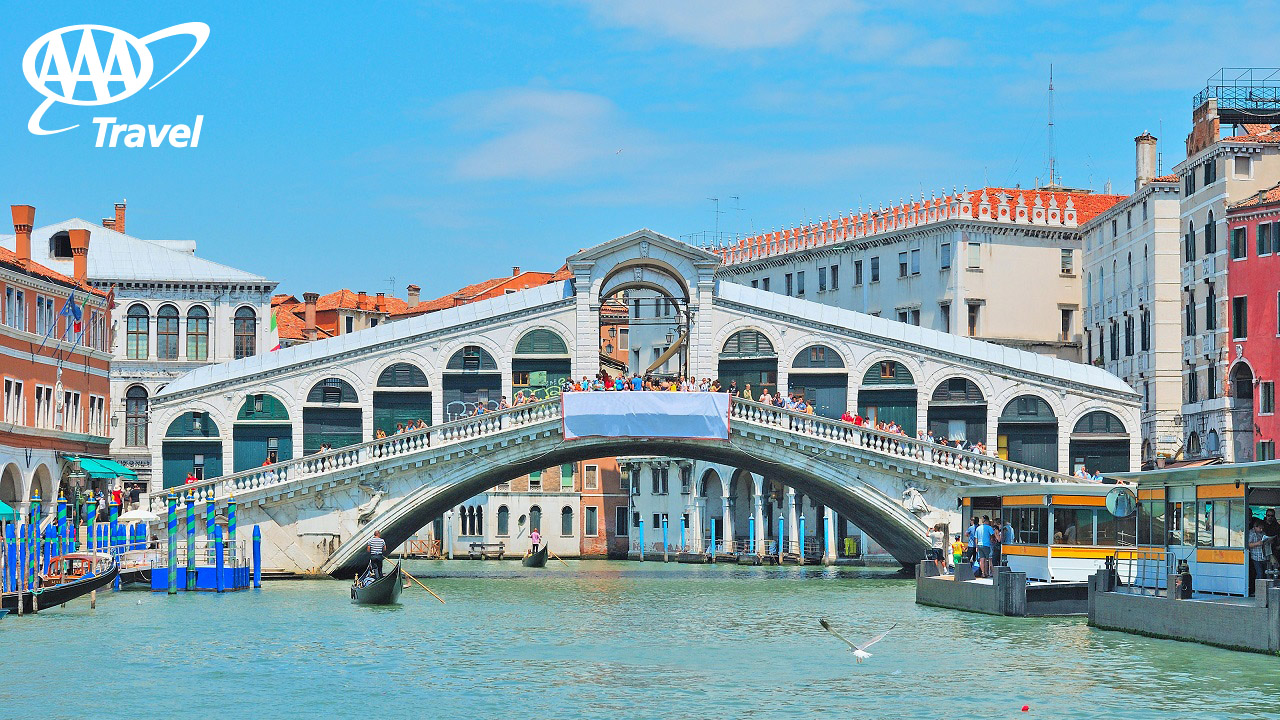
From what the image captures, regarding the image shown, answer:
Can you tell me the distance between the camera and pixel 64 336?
157 ft

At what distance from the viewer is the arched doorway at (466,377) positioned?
4672cm

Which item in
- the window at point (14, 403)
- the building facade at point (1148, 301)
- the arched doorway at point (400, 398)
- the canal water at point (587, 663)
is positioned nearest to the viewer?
the canal water at point (587, 663)

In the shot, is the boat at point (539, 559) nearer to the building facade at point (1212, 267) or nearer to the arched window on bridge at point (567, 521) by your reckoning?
the arched window on bridge at point (567, 521)

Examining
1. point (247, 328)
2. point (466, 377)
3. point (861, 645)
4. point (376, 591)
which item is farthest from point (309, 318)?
point (861, 645)

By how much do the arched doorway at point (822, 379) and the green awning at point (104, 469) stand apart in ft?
58.7

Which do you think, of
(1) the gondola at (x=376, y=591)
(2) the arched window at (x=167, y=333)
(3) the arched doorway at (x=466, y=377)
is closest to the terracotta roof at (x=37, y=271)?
(2) the arched window at (x=167, y=333)

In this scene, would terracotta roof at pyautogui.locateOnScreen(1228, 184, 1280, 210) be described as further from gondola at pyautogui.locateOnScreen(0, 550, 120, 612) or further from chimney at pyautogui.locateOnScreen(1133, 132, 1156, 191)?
gondola at pyautogui.locateOnScreen(0, 550, 120, 612)

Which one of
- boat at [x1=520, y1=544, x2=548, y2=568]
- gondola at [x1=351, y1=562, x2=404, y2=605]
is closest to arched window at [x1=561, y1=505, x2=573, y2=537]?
boat at [x1=520, y1=544, x2=548, y2=568]

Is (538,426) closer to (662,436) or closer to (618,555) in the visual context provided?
(662,436)

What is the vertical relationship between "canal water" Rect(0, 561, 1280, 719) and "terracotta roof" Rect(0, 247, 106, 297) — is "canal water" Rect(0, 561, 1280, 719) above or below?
below

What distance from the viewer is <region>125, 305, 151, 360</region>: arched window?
54250 millimetres

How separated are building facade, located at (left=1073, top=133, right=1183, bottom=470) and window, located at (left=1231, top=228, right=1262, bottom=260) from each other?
4662 millimetres

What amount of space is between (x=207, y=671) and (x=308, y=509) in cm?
1833

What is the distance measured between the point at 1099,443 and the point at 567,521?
113 feet
